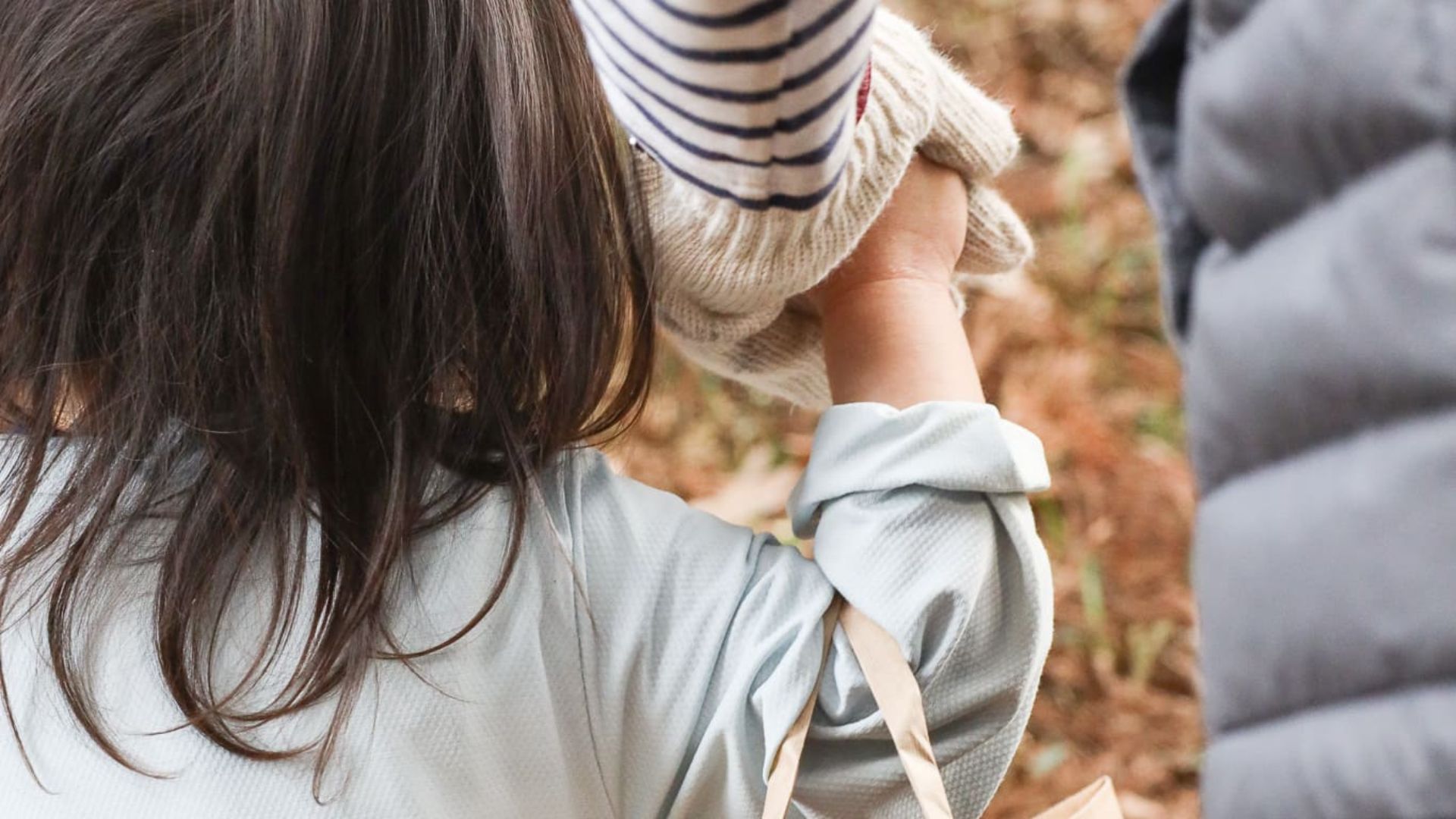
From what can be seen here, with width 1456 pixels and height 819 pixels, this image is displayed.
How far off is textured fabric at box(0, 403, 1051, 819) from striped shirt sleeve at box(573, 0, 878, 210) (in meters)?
0.17

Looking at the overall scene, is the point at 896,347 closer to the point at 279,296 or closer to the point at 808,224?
the point at 808,224

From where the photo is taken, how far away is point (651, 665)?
707 millimetres

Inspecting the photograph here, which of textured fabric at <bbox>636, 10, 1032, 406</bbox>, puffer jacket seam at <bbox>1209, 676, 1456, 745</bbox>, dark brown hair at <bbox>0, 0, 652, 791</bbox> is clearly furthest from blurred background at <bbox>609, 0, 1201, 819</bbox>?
puffer jacket seam at <bbox>1209, 676, 1456, 745</bbox>

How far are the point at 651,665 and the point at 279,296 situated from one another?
254 millimetres

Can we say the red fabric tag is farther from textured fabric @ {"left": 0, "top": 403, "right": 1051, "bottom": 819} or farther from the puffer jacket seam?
the puffer jacket seam

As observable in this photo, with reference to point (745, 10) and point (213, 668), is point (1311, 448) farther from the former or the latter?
point (213, 668)

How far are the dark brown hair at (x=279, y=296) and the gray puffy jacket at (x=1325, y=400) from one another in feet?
1.11

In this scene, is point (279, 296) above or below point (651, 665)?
above

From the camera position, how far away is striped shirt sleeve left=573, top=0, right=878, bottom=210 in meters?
0.53

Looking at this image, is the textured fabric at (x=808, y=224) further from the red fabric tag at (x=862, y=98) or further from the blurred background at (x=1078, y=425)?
the blurred background at (x=1078, y=425)

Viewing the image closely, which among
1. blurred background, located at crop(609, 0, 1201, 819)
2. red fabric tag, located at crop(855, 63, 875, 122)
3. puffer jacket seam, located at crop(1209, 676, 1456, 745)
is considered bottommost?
blurred background, located at crop(609, 0, 1201, 819)

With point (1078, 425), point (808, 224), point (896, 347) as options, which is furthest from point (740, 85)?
point (1078, 425)

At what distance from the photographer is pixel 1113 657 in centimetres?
156

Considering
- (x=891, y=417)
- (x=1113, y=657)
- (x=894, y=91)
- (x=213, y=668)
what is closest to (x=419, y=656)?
(x=213, y=668)
